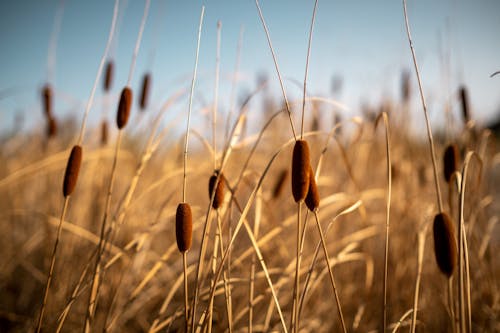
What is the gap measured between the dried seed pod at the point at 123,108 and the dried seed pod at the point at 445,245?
659mm

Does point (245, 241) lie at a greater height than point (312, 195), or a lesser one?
lesser

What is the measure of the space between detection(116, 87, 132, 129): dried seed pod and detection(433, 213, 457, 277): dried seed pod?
66 cm

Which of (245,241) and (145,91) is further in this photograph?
(245,241)

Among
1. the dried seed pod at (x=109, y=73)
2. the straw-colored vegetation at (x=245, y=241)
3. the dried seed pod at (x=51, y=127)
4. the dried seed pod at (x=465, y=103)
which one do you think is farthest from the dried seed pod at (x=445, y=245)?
the dried seed pod at (x=51, y=127)

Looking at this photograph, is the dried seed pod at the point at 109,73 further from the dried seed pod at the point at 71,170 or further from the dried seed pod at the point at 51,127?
the dried seed pod at the point at 71,170

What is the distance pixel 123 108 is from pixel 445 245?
69cm

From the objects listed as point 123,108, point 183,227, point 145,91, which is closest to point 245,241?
point 145,91

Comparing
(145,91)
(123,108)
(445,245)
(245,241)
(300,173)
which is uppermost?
(145,91)

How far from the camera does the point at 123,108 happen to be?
74cm

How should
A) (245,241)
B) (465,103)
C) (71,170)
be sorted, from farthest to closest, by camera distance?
1. (245,241)
2. (465,103)
3. (71,170)

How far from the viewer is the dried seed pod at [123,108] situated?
2.41ft

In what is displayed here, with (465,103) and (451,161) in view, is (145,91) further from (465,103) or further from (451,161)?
(465,103)

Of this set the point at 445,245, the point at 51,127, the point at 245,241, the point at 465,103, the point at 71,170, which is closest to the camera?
the point at 445,245

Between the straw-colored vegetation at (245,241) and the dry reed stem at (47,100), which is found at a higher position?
the dry reed stem at (47,100)
